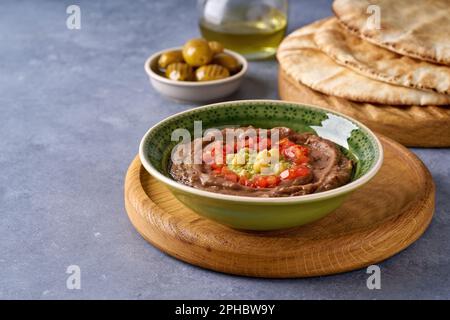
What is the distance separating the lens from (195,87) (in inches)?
124

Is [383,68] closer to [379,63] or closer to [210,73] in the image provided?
[379,63]

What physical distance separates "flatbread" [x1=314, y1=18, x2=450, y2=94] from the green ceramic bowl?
21.3 inches

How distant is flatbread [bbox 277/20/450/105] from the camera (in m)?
2.79

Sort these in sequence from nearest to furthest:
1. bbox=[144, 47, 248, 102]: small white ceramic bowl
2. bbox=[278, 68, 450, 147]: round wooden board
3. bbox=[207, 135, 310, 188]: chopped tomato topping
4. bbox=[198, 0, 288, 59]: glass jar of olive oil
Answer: bbox=[207, 135, 310, 188]: chopped tomato topping → bbox=[278, 68, 450, 147]: round wooden board → bbox=[144, 47, 248, 102]: small white ceramic bowl → bbox=[198, 0, 288, 59]: glass jar of olive oil

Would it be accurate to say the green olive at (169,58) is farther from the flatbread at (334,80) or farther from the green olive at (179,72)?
the flatbread at (334,80)

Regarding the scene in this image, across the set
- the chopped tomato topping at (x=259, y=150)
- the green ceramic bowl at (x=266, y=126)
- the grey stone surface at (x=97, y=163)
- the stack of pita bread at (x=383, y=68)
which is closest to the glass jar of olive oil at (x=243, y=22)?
the grey stone surface at (x=97, y=163)

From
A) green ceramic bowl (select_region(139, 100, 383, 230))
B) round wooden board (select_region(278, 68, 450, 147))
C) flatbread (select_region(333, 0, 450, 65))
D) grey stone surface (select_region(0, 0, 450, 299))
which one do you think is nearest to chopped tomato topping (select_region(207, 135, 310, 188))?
green ceramic bowl (select_region(139, 100, 383, 230))

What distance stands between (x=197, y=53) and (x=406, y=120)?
99cm

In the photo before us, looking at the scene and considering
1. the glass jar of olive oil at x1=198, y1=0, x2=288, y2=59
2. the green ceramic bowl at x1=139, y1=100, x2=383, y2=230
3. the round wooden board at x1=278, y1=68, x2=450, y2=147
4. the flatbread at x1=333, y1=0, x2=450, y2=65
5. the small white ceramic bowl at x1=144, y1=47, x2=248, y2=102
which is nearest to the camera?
the green ceramic bowl at x1=139, y1=100, x2=383, y2=230

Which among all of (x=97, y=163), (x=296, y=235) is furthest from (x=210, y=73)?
(x=296, y=235)

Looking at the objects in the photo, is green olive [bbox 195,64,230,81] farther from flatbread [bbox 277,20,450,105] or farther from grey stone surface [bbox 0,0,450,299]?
flatbread [bbox 277,20,450,105]

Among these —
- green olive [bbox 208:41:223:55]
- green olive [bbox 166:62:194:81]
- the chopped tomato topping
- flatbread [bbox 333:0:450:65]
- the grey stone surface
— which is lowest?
the grey stone surface

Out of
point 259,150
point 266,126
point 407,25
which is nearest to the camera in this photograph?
point 259,150

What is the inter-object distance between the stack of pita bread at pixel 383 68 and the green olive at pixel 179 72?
41cm
